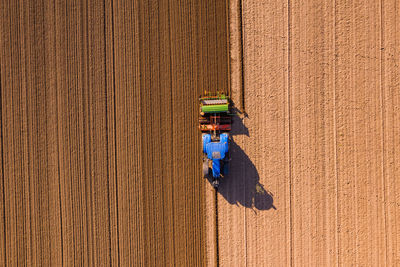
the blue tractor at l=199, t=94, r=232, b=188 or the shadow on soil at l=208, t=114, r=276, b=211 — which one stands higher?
the blue tractor at l=199, t=94, r=232, b=188

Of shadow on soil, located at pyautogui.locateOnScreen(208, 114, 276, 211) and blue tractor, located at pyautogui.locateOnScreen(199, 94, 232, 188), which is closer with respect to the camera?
blue tractor, located at pyautogui.locateOnScreen(199, 94, 232, 188)

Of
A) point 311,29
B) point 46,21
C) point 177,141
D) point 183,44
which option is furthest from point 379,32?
point 46,21

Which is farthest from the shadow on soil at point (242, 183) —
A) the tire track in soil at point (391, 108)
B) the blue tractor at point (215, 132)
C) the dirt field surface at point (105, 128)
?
the tire track in soil at point (391, 108)

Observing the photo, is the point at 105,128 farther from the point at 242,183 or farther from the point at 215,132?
the point at 242,183

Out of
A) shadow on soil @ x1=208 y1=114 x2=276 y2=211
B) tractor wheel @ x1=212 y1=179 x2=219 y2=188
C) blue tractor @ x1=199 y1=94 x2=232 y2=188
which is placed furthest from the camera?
shadow on soil @ x1=208 y1=114 x2=276 y2=211

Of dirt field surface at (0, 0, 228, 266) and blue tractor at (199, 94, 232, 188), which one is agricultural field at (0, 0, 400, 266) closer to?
dirt field surface at (0, 0, 228, 266)

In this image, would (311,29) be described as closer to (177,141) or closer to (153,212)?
(177,141)

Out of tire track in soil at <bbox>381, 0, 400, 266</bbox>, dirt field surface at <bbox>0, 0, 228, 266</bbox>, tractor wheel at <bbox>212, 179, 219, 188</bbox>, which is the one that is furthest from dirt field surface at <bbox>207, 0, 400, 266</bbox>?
dirt field surface at <bbox>0, 0, 228, 266</bbox>

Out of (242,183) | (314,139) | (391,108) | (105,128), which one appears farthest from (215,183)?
(391,108)
